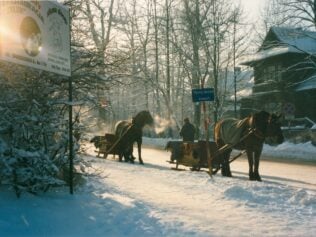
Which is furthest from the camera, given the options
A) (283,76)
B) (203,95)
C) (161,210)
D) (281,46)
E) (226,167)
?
(283,76)

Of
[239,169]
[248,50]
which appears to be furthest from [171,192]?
[248,50]

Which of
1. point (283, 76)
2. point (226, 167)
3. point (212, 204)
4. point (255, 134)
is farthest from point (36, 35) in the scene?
point (283, 76)

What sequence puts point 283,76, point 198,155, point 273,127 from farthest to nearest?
point 283,76 < point 198,155 < point 273,127

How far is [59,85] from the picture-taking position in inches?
386

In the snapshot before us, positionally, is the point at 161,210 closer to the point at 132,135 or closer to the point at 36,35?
the point at 36,35

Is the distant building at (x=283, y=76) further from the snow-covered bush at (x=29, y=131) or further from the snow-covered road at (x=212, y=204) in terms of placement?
the snow-covered bush at (x=29, y=131)

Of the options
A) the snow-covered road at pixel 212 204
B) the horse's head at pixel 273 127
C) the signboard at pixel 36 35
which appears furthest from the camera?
the horse's head at pixel 273 127

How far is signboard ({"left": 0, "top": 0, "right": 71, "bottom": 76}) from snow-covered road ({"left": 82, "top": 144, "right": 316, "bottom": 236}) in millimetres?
2653

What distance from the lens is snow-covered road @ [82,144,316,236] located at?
7.76 meters

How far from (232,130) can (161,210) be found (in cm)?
633

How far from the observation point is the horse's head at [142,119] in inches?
798

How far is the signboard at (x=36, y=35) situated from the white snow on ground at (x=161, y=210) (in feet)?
7.35

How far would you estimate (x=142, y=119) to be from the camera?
2031cm

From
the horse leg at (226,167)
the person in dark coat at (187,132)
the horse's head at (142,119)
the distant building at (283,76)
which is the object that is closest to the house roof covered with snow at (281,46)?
the distant building at (283,76)
